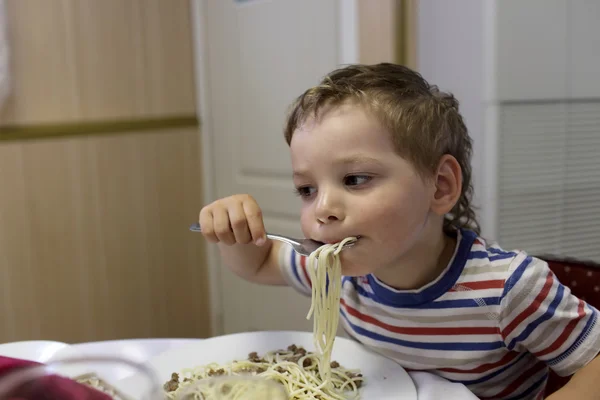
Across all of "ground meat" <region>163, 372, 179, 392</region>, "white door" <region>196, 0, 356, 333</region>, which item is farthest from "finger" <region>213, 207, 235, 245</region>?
"white door" <region>196, 0, 356, 333</region>

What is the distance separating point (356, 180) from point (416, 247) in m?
0.18

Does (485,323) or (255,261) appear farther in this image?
(255,261)

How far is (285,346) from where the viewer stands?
36.1 inches

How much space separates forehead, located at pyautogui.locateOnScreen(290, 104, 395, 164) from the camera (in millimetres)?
809

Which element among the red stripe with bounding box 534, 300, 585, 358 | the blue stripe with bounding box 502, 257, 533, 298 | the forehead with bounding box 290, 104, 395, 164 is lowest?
the red stripe with bounding box 534, 300, 585, 358

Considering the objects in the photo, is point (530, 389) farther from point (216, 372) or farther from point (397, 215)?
point (216, 372)

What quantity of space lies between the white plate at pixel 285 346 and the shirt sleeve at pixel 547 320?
189 millimetres

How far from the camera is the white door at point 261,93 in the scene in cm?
186

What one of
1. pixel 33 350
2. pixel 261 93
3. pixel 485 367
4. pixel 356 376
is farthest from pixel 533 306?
pixel 261 93

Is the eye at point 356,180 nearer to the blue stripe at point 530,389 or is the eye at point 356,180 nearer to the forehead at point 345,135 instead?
the forehead at point 345,135

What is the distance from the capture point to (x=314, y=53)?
187 centimetres

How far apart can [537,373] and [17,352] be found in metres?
0.85

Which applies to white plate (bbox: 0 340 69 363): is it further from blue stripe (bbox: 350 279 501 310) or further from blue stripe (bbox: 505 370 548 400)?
blue stripe (bbox: 505 370 548 400)

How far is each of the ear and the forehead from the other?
122 millimetres
